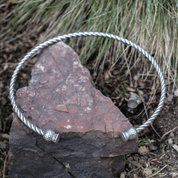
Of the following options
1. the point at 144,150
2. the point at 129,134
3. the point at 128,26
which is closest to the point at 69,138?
the point at 129,134

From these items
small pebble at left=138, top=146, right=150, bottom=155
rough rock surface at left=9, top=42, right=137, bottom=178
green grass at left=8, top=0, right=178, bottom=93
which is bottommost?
small pebble at left=138, top=146, right=150, bottom=155

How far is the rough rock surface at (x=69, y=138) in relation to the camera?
1.03 m

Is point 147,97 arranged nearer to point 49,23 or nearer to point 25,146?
point 25,146

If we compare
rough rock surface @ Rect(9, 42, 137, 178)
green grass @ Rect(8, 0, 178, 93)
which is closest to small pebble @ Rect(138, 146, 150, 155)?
rough rock surface @ Rect(9, 42, 137, 178)

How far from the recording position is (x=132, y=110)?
135 centimetres

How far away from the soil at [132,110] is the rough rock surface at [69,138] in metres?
0.17

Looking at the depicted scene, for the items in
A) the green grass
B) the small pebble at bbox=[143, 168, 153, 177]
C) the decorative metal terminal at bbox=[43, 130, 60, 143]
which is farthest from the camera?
the green grass

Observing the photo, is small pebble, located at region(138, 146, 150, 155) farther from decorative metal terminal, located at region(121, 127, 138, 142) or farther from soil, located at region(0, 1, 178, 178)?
decorative metal terminal, located at region(121, 127, 138, 142)

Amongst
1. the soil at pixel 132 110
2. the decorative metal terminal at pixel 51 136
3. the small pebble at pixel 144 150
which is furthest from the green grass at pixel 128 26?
the decorative metal terminal at pixel 51 136

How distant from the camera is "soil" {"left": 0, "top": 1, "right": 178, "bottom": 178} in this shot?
1.16 m

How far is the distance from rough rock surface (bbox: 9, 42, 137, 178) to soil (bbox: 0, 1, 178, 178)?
6.6 inches

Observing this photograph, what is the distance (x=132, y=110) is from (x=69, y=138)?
19.0 inches

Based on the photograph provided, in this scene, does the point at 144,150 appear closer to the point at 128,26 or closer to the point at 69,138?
the point at 69,138

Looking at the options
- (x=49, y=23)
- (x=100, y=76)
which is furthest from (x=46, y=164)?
(x=49, y=23)
